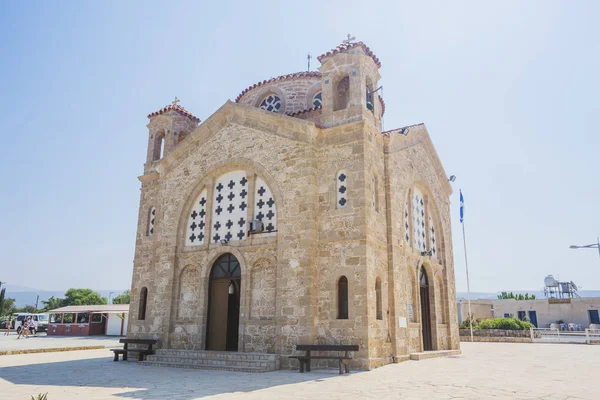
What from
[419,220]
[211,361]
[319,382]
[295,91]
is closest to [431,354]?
[419,220]

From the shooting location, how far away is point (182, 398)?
7746 mm

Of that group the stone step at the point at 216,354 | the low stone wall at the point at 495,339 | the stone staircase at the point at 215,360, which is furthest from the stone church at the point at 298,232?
the low stone wall at the point at 495,339

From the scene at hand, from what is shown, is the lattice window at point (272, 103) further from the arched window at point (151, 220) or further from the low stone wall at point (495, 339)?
the low stone wall at point (495, 339)

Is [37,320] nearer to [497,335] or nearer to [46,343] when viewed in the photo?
[46,343]

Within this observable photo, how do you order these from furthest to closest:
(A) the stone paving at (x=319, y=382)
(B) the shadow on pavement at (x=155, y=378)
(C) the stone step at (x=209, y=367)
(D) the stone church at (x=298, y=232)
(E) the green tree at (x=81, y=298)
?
(E) the green tree at (x=81, y=298)
(D) the stone church at (x=298, y=232)
(C) the stone step at (x=209, y=367)
(B) the shadow on pavement at (x=155, y=378)
(A) the stone paving at (x=319, y=382)

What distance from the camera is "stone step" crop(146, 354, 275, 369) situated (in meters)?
11.8

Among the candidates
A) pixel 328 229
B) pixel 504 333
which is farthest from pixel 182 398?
pixel 504 333

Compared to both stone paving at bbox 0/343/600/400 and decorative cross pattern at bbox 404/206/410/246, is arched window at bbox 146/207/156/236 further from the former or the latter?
decorative cross pattern at bbox 404/206/410/246

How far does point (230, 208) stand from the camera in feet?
50.4

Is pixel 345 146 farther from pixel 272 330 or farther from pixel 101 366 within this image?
pixel 101 366

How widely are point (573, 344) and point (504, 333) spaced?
4296 mm

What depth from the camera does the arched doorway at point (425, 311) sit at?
16.9 meters

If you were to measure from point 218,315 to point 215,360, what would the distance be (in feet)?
7.85

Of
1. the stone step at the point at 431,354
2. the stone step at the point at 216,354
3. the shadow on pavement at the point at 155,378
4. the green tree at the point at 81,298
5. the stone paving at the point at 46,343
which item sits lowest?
the stone paving at the point at 46,343
